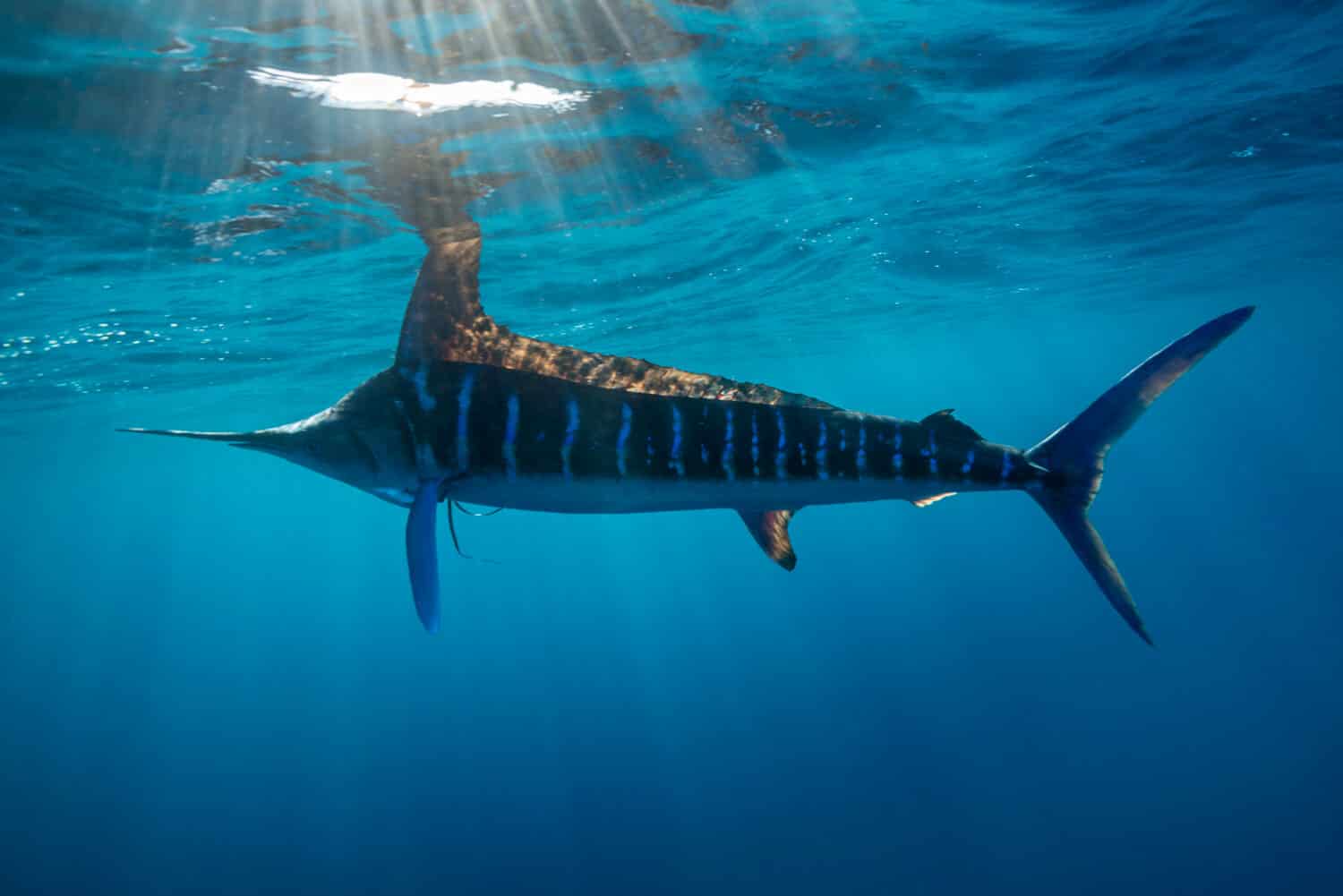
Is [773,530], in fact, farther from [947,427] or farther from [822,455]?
[947,427]

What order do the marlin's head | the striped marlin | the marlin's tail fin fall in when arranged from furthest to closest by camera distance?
the marlin's head → the striped marlin → the marlin's tail fin

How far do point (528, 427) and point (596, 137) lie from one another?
30.0ft

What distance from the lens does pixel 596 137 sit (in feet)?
36.1

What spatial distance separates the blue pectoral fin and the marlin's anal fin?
147 centimetres

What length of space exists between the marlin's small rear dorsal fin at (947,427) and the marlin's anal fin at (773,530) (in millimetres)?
809

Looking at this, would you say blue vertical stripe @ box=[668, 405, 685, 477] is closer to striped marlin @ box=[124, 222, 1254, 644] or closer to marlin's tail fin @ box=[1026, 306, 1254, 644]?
striped marlin @ box=[124, 222, 1254, 644]

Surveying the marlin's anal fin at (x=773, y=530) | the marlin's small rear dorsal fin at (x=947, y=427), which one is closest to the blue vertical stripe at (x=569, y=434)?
the marlin's anal fin at (x=773, y=530)

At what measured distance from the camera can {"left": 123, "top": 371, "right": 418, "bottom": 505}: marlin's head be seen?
334 centimetres

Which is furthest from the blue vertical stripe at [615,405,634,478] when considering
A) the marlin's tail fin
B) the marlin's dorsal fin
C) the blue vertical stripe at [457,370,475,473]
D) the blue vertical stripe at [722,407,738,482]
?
the marlin's tail fin

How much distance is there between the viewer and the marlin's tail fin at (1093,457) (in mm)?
3002

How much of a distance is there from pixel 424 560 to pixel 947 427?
2.41 metres

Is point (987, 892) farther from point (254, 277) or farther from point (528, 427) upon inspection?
point (254, 277)

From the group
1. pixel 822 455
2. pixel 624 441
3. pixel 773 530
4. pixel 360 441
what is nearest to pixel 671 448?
pixel 624 441

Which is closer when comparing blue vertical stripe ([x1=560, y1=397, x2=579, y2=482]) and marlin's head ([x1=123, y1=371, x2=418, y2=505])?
blue vertical stripe ([x1=560, y1=397, x2=579, y2=482])
